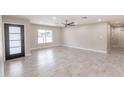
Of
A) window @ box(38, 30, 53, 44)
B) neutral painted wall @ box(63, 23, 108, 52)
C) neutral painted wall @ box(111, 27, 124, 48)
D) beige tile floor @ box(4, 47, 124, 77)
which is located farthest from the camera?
neutral painted wall @ box(111, 27, 124, 48)

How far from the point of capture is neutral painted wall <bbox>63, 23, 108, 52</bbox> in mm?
7941

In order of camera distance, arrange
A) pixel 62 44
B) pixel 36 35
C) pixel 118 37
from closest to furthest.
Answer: pixel 36 35
pixel 118 37
pixel 62 44

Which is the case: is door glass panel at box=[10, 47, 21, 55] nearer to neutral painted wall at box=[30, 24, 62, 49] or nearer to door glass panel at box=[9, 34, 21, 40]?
door glass panel at box=[9, 34, 21, 40]

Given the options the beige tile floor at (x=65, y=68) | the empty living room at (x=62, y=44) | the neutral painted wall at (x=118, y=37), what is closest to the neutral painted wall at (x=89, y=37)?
the empty living room at (x=62, y=44)

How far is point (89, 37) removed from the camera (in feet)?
29.7

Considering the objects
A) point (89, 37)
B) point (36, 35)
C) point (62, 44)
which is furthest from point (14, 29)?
point (62, 44)

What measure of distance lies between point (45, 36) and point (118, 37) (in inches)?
297

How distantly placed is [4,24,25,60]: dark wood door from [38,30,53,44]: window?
3.80m

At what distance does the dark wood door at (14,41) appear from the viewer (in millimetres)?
5887

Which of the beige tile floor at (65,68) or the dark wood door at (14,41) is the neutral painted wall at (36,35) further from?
the beige tile floor at (65,68)

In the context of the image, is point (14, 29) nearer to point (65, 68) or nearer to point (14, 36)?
point (14, 36)

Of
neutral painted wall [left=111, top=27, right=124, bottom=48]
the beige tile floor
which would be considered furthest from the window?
neutral painted wall [left=111, top=27, right=124, bottom=48]
